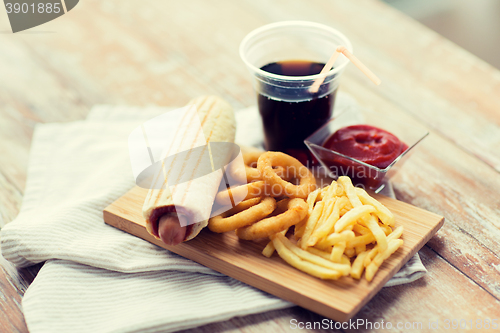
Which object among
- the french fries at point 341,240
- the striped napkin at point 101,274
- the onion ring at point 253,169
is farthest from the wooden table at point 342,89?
the onion ring at point 253,169

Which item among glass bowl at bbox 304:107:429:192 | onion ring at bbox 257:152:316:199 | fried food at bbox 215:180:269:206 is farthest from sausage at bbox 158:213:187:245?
glass bowl at bbox 304:107:429:192

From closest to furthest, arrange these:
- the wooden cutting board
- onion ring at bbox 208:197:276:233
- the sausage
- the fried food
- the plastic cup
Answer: the wooden cutting board → the sausage → onion ring at bbox 208:197:276:233 → the fried food → the plastic cup

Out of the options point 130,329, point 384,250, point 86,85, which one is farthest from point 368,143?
point 86,85

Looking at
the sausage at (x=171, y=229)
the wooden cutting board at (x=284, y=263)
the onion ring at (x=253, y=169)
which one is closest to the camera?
the wooden cutting board at (x=284, y=263)

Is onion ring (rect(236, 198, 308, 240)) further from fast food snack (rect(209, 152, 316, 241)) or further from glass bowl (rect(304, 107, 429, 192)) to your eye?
glass bowl (rect(304, 107, 429, 192))

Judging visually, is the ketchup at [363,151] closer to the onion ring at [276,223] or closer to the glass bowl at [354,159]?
the glass bowl at [354,159]

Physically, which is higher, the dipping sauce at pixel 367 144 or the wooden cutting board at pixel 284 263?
the dipping sauce at pixel 367 144

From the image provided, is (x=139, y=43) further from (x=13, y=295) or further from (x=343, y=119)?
(x=13, y=295)
